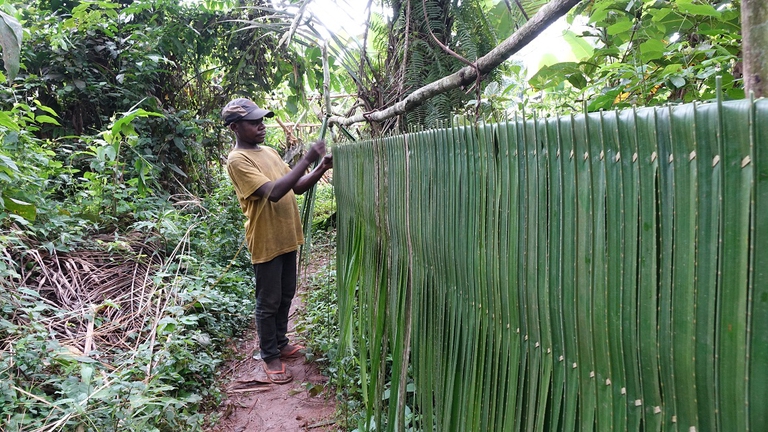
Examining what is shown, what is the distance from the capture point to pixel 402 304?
1577mm

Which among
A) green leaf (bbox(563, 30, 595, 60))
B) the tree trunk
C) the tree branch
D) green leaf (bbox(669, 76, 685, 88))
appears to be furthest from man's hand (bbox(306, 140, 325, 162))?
the tree trunk

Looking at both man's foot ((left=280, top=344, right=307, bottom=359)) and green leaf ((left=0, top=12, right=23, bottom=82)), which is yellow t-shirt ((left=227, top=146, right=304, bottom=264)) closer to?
man's foot ((left=280, top=344, right=307, bottom=359))

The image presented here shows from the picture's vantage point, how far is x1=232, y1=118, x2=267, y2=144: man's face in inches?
121

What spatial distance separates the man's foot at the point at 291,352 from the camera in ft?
11.3

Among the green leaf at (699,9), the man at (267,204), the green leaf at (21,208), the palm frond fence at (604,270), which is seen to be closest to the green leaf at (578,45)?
the green leaf at (699,9)

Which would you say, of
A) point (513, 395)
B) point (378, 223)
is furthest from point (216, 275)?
point (513, 395)

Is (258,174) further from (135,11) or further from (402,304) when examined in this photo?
(135,11)

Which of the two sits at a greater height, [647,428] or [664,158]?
[664,158]

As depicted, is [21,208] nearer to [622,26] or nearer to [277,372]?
[277,372]

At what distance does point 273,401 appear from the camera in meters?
2.97

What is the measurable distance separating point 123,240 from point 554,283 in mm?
4198

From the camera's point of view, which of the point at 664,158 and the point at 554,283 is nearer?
the point at 664,158

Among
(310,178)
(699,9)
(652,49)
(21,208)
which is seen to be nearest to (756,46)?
(699,9)

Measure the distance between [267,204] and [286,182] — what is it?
0.95 ft
